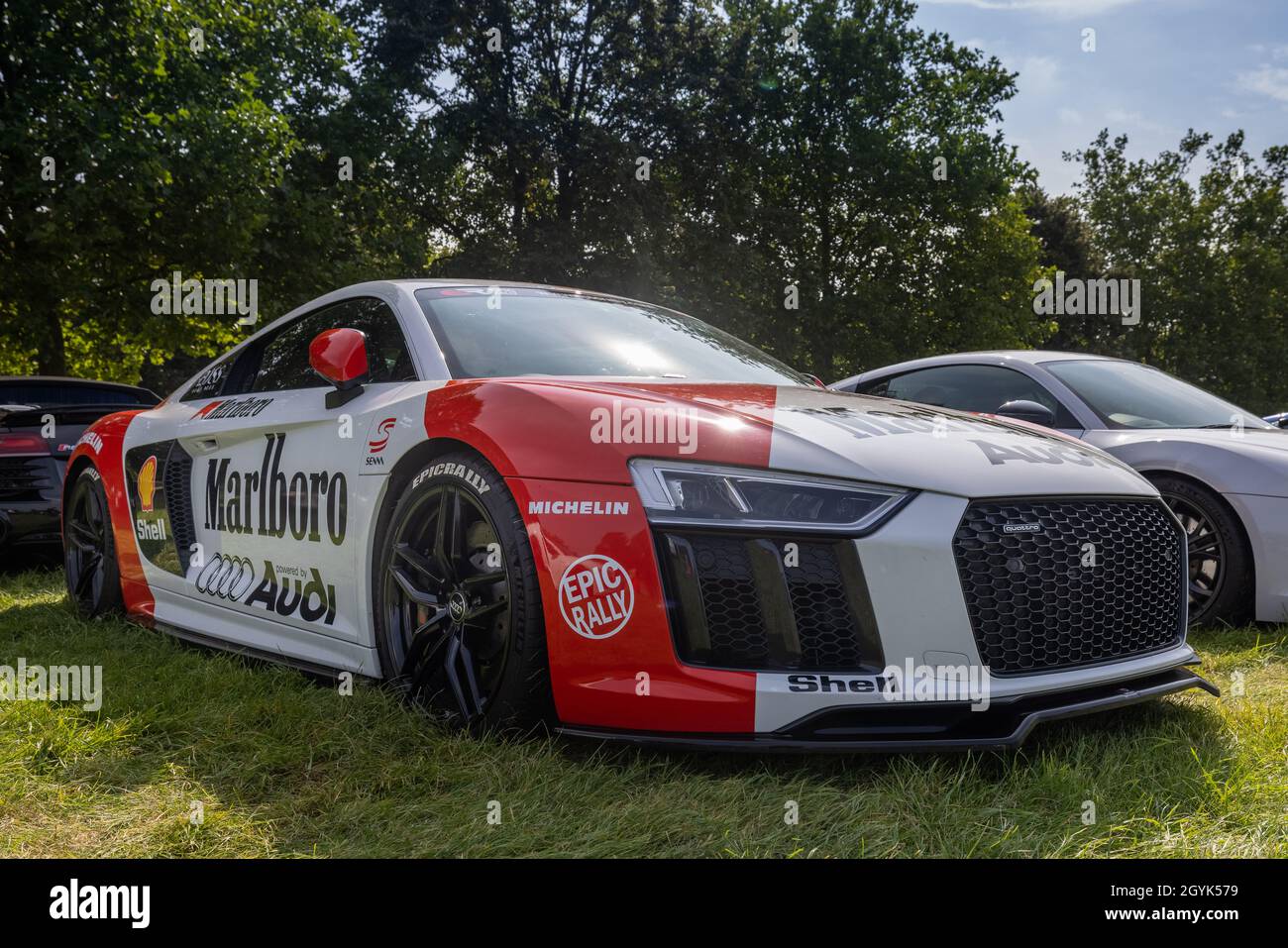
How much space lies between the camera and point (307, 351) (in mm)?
4027

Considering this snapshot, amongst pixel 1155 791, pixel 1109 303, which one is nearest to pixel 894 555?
pixel 1155 791

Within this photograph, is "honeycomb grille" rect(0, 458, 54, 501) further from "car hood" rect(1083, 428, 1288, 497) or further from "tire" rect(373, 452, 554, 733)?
"car hood" rect(1083, 428, 1288, 497)

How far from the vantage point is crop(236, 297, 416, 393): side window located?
3.45 m

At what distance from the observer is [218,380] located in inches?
177

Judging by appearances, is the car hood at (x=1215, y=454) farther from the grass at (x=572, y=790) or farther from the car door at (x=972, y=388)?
the grass at (x=572, y=790)

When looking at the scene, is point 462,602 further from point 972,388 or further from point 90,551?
point 972,388

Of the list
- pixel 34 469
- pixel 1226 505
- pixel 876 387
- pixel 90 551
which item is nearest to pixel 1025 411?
pixel 1226 505

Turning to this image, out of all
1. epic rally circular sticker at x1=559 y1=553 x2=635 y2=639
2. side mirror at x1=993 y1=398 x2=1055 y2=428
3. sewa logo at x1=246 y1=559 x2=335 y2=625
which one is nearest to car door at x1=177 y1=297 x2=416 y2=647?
sewa logo at x1=246 y1=559 x2=335 y2=625

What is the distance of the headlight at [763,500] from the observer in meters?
2.31

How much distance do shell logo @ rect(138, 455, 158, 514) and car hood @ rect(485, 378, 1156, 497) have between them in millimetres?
2315

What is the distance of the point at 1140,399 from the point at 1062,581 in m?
3.31

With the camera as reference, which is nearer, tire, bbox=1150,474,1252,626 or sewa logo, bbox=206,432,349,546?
sewa logo, bbox=206,432,349,546

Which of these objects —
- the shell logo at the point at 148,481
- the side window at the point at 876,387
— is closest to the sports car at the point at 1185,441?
the side window at the point at 876,387
